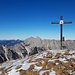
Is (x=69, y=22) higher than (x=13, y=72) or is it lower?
higher

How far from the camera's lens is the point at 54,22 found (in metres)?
26.4

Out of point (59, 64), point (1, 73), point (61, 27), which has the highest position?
point (61, 27)

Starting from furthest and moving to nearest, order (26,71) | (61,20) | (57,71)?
(61,20) → (26,71) → (57,71)

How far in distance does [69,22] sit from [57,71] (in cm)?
1289

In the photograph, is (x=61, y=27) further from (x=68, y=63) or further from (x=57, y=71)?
(x=57, y=71)

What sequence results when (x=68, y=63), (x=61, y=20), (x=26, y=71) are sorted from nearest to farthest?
(x=26, y=71), (x=68, y=63), (x=61, y=20)

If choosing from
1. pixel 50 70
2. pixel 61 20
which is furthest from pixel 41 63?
pixel 61 20

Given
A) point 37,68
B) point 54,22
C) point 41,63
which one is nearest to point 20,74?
point 37,68

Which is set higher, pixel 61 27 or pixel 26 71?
pixel 61 27

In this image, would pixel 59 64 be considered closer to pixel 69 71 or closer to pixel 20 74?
pixel 69 71

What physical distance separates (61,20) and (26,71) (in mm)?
12735

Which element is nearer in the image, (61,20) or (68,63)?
(68,63)

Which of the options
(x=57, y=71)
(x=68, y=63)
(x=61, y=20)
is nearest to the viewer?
(x=57, y=71)

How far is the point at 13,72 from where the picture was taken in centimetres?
1631
